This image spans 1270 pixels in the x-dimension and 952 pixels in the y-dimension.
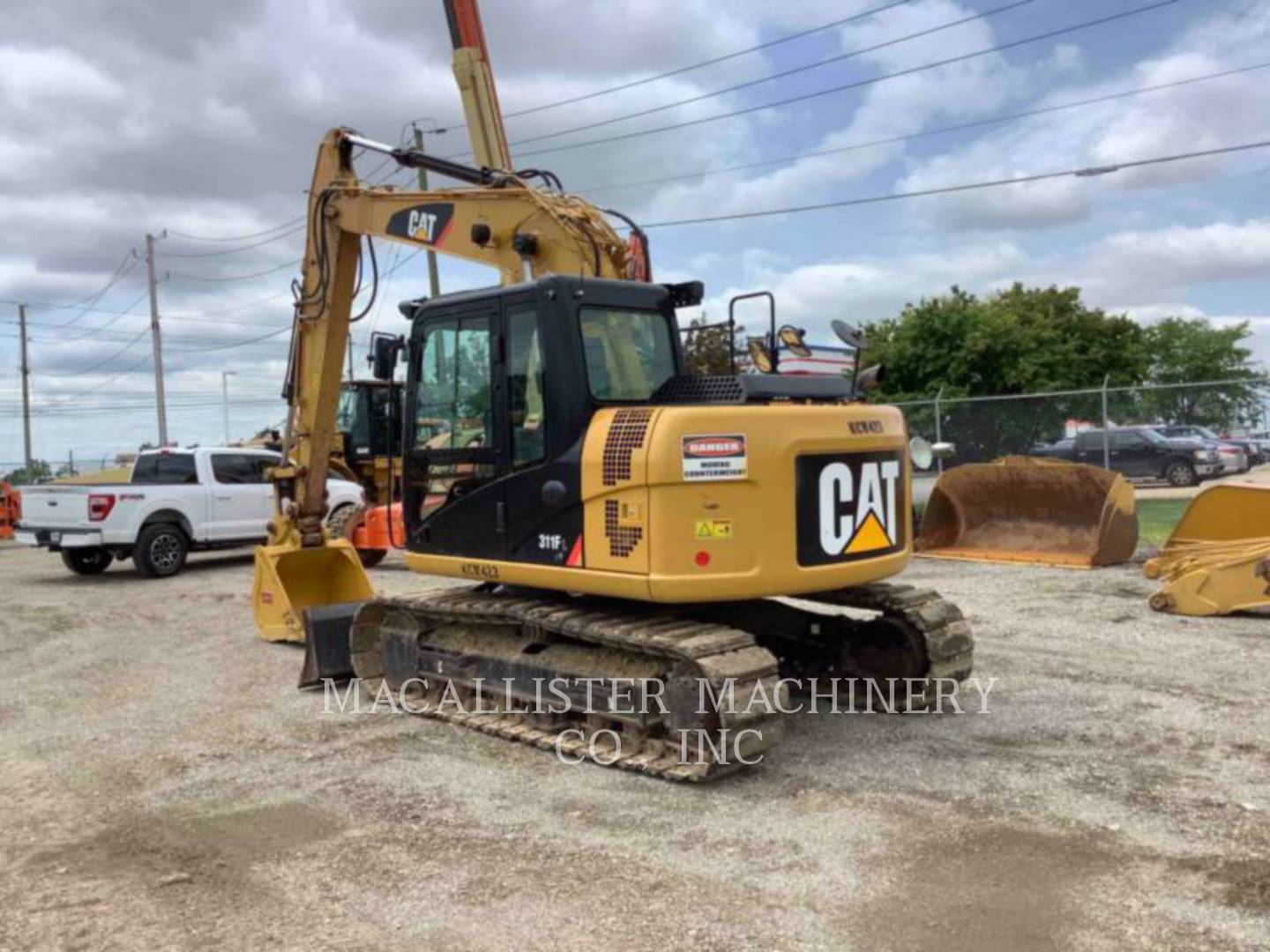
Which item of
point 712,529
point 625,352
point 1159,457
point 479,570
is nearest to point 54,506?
point 479,570

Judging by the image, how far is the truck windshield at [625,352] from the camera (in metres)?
5.93

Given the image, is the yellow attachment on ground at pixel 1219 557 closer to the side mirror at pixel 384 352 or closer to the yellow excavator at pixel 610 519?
the yellow excavator at pixel 610 519

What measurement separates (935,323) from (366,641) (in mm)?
29582

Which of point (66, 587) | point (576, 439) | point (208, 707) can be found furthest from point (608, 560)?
point (66, 587)

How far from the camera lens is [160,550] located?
1447 centimetres

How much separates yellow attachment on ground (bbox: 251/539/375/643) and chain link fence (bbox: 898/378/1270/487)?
10.7m

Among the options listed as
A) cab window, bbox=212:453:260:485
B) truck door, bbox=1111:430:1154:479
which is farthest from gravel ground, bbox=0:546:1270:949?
truck door, bbox=1111:430:1154:479

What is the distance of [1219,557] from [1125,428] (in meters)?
9.31

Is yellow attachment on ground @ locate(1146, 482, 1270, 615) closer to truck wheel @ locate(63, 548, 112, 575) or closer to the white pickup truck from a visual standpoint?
the white pickup truck

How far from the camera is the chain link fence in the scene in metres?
17.3

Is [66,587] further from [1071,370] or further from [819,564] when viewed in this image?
[1071,370]

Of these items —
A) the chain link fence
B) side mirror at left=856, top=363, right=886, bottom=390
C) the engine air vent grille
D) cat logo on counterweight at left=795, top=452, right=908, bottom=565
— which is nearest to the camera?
the engine air vent grille

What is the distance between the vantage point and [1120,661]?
776 cm

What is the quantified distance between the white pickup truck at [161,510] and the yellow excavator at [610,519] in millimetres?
7864
